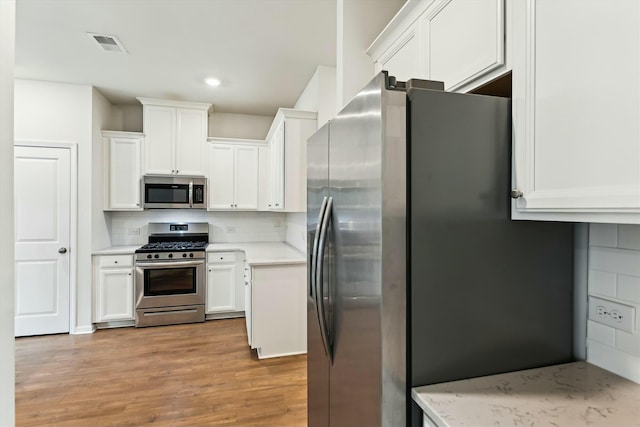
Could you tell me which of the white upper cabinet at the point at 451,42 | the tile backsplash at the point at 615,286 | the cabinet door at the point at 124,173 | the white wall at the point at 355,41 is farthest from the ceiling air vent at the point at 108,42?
the tile backsplash at the point at 615,286

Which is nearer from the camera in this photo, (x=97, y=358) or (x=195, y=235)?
(x=97, y=358)

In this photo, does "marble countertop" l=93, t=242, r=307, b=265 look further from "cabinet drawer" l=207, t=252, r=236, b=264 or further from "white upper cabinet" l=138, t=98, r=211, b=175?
"white upper cabinet" l=138, t=98, r=211, b=175

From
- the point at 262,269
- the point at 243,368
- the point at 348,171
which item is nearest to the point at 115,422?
the point at 243,368

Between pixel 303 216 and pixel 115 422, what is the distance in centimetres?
252

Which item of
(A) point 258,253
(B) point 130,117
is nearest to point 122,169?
(B) point 130,117

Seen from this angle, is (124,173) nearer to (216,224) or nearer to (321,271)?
(216,224)

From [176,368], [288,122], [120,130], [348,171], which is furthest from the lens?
[120,130]

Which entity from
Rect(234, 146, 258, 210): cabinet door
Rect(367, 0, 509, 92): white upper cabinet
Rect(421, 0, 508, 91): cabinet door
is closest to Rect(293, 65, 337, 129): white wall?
Rect(367, 0, 509, 92): white upper cabinet

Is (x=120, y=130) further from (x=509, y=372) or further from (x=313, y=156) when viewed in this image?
(x=509, y=372)

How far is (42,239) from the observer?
12.1ft

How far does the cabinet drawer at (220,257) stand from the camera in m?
4.16

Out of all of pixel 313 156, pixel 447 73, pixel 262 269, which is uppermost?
pixel 447 73

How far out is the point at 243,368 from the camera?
9.58 ft

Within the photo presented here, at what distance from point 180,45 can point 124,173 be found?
2.04 m
